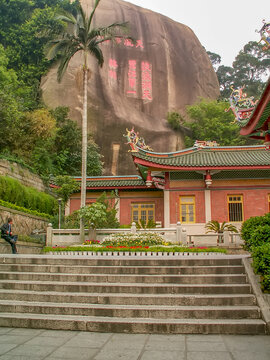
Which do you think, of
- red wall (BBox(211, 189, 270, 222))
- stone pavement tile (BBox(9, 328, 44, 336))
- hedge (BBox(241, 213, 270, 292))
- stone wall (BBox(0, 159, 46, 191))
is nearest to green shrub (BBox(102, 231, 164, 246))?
red wall (BBox(211, 189, 270, 222))

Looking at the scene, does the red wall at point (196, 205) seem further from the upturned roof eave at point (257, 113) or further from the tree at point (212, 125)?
the tree at point (212, 125)

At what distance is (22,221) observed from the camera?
63.2 feet

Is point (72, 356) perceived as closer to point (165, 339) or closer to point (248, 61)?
point (165, 339)

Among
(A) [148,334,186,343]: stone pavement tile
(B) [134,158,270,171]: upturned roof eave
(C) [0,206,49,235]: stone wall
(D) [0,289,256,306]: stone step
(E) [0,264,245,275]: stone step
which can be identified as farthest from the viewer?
(B) [134,158,270,171]: upturned roof eave

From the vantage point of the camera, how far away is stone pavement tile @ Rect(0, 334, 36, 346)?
200 inches

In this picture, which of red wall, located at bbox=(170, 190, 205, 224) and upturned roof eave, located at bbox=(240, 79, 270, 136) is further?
red wall, located at bbox=(170, 190, 205, 224)

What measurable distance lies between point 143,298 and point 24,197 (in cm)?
1618

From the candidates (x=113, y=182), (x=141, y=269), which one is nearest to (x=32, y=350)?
(x=141, y=269)

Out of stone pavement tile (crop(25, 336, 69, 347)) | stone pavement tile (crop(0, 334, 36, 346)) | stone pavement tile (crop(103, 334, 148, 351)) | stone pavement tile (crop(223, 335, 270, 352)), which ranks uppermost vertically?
stone pavement tile (crop(223, 335, 270, 352))

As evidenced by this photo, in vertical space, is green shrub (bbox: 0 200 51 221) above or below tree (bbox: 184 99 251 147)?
below

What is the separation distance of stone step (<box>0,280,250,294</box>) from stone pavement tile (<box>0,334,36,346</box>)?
1.71 m

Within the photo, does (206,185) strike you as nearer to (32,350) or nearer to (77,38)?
(77,38)

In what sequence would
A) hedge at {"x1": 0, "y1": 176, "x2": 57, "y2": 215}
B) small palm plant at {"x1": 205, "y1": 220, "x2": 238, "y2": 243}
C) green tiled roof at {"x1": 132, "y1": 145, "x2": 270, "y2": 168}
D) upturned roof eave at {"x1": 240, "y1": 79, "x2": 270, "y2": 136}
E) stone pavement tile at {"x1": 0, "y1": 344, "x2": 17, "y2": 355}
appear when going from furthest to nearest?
hedge at {"x1": 0, "y1": 176, "x2": 57, "y2": 215}, green tiled roof at {"x1": 132, "y1": 145, "x2": 270, "y2": 168}, small palm plant at {"x1": 205, "y1": 220, "x2": 238, "y2": 243}, upturned roof eave at {"x1": 240, "y1": 79, "x2": 270, "y2": 136}, stone pavement tile at {"x1": 0, "y1": 344, "x2": 17, "y2": 355}

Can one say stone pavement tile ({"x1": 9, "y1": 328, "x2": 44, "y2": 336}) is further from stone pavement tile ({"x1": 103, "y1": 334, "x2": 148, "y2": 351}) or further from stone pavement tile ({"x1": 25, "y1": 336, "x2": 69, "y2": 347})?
stone pavement tile ({"x1": 103, "y1": 334, "x2": 148, "y2": 351})
